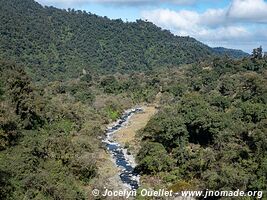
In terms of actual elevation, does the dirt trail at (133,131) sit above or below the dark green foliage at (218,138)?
below

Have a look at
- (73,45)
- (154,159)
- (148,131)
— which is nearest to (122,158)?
(148,131)

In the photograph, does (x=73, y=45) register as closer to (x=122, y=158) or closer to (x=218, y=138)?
(x=122, y=158)

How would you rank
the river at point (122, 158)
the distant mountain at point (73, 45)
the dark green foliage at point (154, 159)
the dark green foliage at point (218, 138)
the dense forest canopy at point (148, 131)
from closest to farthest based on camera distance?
the dense forest canopy at point (148, 131), the dark green foliage at point (218, 138), the river at point (122, 158), the dark green foliage at point (154, 159), the distant mountain at point (73, 45)

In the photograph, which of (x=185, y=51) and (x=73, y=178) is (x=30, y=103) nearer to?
(x=73, y=178)

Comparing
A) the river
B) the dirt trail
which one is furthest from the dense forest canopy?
the dirt trail

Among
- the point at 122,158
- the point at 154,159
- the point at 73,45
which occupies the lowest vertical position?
the point at 122,158

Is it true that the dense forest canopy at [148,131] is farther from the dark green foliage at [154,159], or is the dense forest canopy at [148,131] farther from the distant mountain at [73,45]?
the distant mountain at [73,45]

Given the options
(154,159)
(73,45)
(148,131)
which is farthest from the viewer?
(73,45)

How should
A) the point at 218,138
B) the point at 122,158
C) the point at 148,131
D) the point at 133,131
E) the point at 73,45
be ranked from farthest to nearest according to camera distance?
the point at 73,45 < the point at 133,131 < the point at 148,131 < the point at 122,158 < the point at 218,138

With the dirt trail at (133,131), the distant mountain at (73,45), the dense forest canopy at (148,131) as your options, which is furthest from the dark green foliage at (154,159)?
the distant mountain at (73,45)
